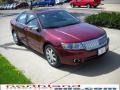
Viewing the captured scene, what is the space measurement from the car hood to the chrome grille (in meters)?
0.10

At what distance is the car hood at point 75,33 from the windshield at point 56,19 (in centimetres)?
31

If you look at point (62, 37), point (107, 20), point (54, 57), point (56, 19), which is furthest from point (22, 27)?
point (107, 20)

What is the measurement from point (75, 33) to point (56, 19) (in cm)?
126

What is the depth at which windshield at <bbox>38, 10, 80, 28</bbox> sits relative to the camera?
316 inches

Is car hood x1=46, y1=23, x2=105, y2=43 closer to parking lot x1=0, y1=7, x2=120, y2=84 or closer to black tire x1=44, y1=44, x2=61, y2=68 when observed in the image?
black tire x1=44, y1=44, x2=61, y2=68

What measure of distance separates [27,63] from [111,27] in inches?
213

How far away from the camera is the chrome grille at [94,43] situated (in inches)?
270

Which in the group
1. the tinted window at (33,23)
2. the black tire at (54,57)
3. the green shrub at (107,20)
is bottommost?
the black tire at (54,57)

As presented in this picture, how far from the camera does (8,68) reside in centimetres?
796

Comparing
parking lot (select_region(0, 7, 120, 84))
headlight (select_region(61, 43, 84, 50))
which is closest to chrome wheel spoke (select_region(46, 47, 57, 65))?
parking lot (select_region(0, 7, 120, 84))

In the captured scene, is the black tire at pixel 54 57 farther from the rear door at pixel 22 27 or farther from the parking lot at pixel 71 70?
the rear door at pixel 22 27

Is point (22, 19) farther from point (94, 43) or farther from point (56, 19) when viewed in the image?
point (94, 43)

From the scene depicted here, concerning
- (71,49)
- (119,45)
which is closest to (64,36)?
(71,49)

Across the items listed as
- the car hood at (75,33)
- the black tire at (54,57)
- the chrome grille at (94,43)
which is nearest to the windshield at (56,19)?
the car hood at (75,33)
